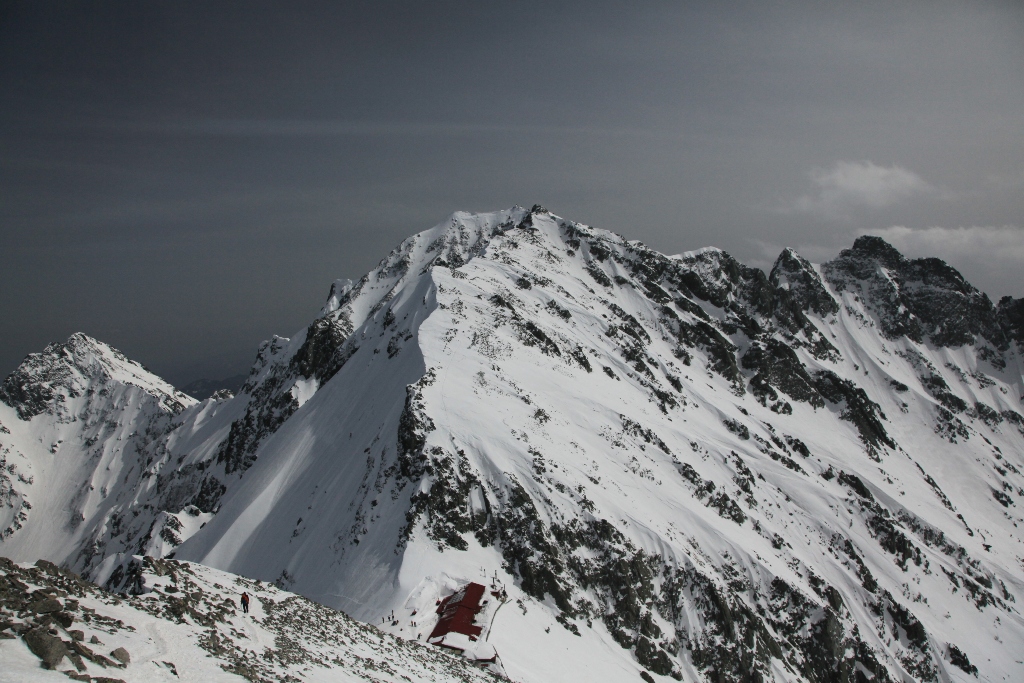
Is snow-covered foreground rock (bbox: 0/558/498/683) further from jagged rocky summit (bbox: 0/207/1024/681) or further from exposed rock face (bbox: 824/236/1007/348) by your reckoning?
exposed rock face (bbox: 824/236/1007/348)

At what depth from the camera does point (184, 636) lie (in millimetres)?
19609

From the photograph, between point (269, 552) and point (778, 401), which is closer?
point (269, 552)

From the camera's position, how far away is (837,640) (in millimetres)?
51969

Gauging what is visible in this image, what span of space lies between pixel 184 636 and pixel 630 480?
137ft

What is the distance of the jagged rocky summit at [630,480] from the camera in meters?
43.0

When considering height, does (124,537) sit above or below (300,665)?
below

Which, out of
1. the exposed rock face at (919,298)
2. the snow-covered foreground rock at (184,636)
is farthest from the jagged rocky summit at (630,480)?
the exposed rock face at (919,298)

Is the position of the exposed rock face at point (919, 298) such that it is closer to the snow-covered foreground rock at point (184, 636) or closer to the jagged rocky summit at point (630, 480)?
the jagged rocky summit at point (630, 480)

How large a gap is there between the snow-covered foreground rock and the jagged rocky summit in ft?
24.8

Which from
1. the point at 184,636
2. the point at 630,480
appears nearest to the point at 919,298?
the point at 630,480

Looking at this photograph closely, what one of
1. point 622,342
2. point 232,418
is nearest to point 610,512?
point 622,342

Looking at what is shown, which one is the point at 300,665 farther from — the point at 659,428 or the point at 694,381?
the point at 694,381

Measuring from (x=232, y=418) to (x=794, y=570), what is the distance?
14241 cm

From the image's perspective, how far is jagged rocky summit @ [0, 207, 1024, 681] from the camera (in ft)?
141
